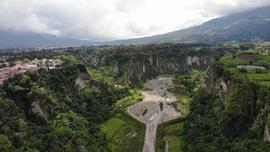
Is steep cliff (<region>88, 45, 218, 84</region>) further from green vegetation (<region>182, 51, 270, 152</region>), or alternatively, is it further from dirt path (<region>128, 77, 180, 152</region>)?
green vegetation (<region>182, 51, 270, 152</region>)

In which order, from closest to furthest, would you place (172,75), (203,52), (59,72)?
(59,72)
(172,75)
(203,52)

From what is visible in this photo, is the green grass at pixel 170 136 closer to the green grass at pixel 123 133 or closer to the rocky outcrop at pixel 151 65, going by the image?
the green grass at pixel 123 133

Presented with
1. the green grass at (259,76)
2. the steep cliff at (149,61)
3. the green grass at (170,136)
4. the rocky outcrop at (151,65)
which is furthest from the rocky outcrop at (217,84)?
the rocky outcrop at (151,65)

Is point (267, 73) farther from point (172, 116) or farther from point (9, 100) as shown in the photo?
point (9, 100)

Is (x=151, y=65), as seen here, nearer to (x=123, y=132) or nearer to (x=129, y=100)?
(x=129, y=100)

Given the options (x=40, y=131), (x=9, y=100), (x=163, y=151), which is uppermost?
(x=9, y=100)

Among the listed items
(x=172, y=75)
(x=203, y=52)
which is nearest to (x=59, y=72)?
(x=172, y=75)

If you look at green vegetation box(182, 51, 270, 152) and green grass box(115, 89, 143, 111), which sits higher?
green vegetation box(182, 51, 270, 152)

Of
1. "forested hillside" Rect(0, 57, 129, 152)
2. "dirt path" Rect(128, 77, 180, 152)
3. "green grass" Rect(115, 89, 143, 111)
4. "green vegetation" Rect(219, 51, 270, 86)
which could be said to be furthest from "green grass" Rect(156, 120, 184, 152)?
"green vegetation" Rect(219, 51, 270, 86)
